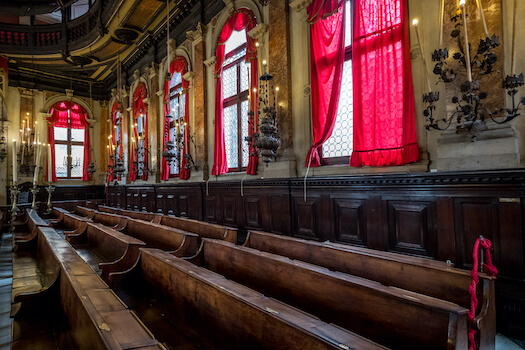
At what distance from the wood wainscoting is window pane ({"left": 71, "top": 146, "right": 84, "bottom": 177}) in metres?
11.0

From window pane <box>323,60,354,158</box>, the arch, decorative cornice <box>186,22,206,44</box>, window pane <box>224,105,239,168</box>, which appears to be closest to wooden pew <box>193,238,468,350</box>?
window pane <box>323,60,354,158</box>

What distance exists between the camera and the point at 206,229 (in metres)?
3.68

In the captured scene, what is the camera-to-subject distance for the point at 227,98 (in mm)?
6797

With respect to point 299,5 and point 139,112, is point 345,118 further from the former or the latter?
point 139,112

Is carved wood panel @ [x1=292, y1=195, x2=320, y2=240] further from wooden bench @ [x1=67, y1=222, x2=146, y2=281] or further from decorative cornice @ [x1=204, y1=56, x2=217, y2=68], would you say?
decorative cornice @ [x1=204, y1=56, x2=217, y2=68]

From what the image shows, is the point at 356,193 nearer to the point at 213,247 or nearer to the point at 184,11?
the point at 213,247

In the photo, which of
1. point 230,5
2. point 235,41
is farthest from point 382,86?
point 230,5

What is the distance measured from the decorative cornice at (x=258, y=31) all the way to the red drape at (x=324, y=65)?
1.10m

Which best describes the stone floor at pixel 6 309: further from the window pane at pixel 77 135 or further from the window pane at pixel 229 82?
the window pane at pixel 77 135

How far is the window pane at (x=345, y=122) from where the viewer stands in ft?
14.3

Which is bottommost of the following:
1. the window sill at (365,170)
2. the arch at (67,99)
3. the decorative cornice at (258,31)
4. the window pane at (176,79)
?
the window sill at (365,170)

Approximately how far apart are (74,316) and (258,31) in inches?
216

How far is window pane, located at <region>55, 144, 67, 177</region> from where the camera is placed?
12.8 meters

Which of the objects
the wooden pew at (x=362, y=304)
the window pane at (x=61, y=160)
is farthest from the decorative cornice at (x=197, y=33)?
the window pane at (x=61, y=160)
